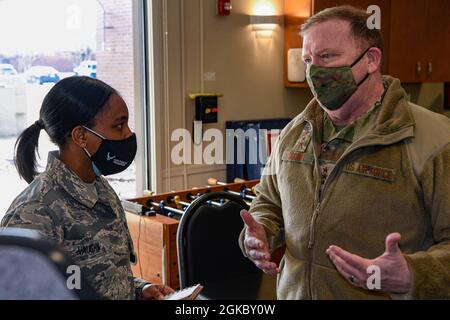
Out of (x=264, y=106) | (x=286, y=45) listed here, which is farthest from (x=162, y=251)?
(x=286, y=45)

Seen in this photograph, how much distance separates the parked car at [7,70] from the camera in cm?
334

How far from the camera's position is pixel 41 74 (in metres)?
3.46

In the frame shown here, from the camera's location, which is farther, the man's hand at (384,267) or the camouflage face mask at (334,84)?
the camouflage face mask at (334,84)

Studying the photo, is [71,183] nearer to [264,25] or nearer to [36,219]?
[36,219]

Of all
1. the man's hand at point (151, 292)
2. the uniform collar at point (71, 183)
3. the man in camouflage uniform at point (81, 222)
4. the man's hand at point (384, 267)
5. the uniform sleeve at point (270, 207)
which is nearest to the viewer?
the man's hand at point (384, 267)

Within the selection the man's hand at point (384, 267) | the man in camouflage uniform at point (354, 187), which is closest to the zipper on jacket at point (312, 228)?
the man in camouflage uniform at point (354, 187)

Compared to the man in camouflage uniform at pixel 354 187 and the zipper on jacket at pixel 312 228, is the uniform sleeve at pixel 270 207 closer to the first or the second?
the man in camouflage uniform at pixel 354 187

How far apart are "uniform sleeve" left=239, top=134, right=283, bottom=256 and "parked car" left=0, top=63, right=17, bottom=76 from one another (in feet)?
7.30

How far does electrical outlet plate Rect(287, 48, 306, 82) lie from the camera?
425 centimetres

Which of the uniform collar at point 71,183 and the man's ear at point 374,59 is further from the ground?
the man's ear at point 374,59

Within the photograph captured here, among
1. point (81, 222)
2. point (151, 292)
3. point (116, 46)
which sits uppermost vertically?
point (116, 46)

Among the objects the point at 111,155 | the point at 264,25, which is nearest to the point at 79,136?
the point at 111,155

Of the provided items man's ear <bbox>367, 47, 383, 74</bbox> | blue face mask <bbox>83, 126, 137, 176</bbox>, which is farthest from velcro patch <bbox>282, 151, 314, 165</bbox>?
blue face mask <bbox>83, 126, 137, 176</bbox>

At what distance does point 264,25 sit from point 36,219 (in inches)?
129
